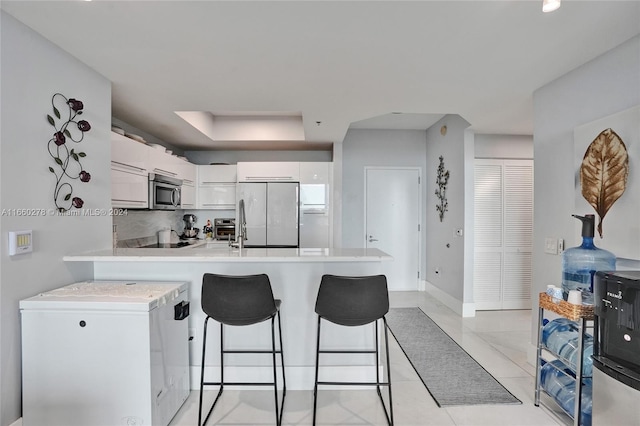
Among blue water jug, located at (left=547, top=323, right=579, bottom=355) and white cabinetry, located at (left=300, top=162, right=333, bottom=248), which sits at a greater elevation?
white cabinetry, located at (left=300, top=162, right=333, bottom=248)

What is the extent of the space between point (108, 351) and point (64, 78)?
1.76 meters

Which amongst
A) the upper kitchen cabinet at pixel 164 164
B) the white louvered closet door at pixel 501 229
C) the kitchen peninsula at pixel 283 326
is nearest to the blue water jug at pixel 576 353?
the kitchen peninsula at pixel 283 326

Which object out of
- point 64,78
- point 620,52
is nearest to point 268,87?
point 64,78

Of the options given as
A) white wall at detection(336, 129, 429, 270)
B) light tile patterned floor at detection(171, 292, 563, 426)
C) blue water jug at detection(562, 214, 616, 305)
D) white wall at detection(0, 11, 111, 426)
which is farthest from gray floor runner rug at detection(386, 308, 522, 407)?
white wall at detection(0, 11, 111, 426)

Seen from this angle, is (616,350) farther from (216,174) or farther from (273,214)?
(216,174)

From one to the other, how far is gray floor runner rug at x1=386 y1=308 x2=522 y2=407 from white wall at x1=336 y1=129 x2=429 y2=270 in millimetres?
1731

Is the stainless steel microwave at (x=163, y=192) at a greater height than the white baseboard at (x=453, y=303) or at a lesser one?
greater

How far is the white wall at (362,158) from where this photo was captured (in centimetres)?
493

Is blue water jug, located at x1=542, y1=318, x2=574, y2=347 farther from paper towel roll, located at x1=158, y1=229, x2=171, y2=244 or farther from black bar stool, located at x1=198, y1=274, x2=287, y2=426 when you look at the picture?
paper towel roll, located at x1=158, y1=229, x2=171, y2=244

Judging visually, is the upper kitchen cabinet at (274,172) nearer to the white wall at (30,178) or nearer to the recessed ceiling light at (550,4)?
the white wall at (30,178)

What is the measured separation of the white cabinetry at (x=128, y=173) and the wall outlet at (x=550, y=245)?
3693 mm

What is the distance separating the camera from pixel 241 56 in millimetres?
2010

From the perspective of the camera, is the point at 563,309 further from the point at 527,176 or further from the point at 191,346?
the point at 527,176

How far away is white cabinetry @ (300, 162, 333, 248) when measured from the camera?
4484 millimetres
